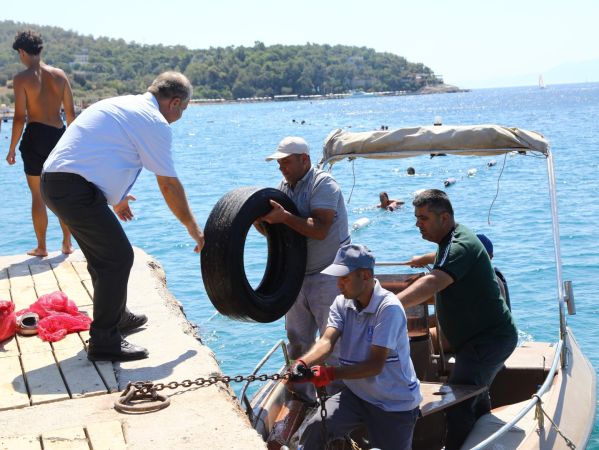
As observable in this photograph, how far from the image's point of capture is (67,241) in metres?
8.39

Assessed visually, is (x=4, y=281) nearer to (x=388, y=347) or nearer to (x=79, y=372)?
(x=79, y=372)

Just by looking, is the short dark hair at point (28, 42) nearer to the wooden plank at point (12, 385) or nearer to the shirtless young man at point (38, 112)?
the shirtless young man at point (38, 112)

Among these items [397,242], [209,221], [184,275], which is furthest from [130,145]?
[397,242]

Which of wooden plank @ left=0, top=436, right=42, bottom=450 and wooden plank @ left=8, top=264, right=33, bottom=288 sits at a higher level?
wooden plank @ left=8, top=264, right=33, bottom=288

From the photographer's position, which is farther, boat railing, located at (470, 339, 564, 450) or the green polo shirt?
the green polo shirt

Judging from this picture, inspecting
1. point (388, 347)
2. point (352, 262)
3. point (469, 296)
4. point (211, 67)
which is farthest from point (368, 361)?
point (211, 67)

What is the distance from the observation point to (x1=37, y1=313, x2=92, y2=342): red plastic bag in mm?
5910

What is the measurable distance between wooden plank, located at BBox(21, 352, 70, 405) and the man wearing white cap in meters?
1.71

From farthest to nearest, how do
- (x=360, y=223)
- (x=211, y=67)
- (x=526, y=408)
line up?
1. (x=211, y=67)
2. (x=360, y=223)
3. (x=526, y=408)

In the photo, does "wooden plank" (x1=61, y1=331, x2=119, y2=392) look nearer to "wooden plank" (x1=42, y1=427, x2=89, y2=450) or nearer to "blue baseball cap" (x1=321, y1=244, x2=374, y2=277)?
"wooden plank" (x1=42, y1=427, x2=89, y2=450)

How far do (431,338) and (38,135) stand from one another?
165 inches

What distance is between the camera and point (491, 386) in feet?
22.5

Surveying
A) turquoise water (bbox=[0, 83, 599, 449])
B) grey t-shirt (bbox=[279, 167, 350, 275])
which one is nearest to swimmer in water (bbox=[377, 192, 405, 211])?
turquoise water (bbox=[0, 83, 599, 449])

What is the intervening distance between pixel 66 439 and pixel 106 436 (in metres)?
0.20
